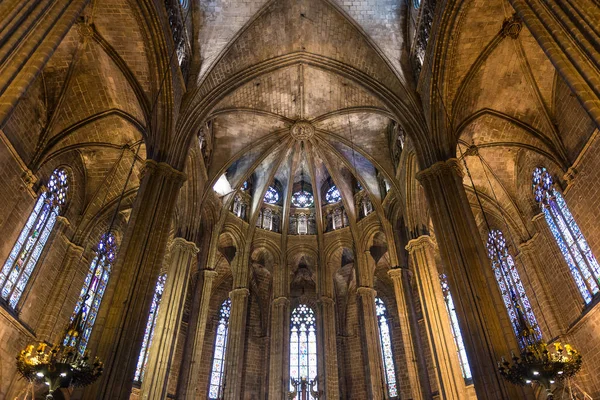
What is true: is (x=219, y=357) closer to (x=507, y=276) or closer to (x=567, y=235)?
(x=507, y=276)

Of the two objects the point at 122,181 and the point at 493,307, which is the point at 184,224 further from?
the point at 493,307

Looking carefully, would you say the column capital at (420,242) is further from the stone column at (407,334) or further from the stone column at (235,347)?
the stone column at (235,347)

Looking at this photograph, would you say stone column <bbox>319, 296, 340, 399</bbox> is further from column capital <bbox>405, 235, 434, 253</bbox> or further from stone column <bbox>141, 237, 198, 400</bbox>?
stone column <bbox>141, 237, 198, 400</bbox>

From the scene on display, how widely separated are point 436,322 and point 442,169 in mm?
5353

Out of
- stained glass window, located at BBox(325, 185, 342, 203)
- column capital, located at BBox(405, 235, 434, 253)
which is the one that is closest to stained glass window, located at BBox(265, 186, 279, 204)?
stained glass window, located at BBox(325, 185, 342, 203)

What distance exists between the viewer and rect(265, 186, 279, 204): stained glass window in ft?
81.4

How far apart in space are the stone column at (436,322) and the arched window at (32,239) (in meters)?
13.5

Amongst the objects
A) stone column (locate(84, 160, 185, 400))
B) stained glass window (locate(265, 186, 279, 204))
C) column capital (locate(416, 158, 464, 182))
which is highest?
stained glass window (locate(265, 186, 279, 204))

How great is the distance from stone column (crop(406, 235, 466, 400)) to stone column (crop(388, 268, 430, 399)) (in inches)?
45.9

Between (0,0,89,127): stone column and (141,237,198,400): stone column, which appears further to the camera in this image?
(141,237,198,400): stone column

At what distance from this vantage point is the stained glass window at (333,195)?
2468cm

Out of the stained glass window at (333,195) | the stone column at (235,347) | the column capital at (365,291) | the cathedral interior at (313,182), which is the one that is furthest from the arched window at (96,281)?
the stained glass window at (333,195)

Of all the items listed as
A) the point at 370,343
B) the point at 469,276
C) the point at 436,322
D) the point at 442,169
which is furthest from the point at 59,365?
the point at 370,343

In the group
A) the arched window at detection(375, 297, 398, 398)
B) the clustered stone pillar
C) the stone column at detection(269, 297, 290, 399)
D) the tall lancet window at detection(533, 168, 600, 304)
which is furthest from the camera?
the arched window at detection(375, 297, 398, 398)
